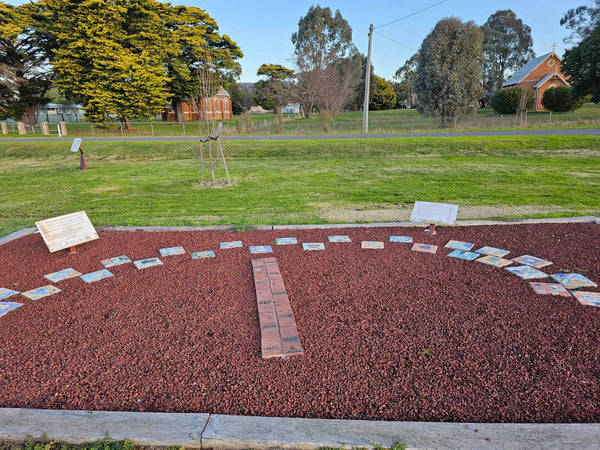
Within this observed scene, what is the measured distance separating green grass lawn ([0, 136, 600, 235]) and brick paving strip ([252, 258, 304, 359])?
2.38m

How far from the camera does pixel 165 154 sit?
18.7m

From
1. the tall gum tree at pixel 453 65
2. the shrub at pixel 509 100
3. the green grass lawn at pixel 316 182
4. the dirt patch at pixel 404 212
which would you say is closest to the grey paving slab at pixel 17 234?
the green grass lawn at pixel 316 182

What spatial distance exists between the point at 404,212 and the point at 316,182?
395 cm

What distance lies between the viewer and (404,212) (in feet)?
23.8

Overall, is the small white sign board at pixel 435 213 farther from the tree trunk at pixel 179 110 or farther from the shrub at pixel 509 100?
the tree trunk at pixel 179 110

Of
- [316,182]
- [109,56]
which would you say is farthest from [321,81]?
[316,182]

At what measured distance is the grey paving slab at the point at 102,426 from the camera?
220 centimetres

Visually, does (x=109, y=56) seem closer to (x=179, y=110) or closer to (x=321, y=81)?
(x=179, y=110)

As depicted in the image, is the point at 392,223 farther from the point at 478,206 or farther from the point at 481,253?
the point at 478,206

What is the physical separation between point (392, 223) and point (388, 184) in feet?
13.1

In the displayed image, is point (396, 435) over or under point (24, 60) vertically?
under

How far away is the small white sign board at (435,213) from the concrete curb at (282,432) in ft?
11.9

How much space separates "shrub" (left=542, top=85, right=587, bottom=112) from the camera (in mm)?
35656

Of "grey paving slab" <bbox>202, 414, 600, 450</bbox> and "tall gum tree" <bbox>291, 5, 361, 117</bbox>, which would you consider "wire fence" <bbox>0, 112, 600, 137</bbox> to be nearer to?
"tall gum tree" <bbox>291, 5, 361, 117</bbox>
